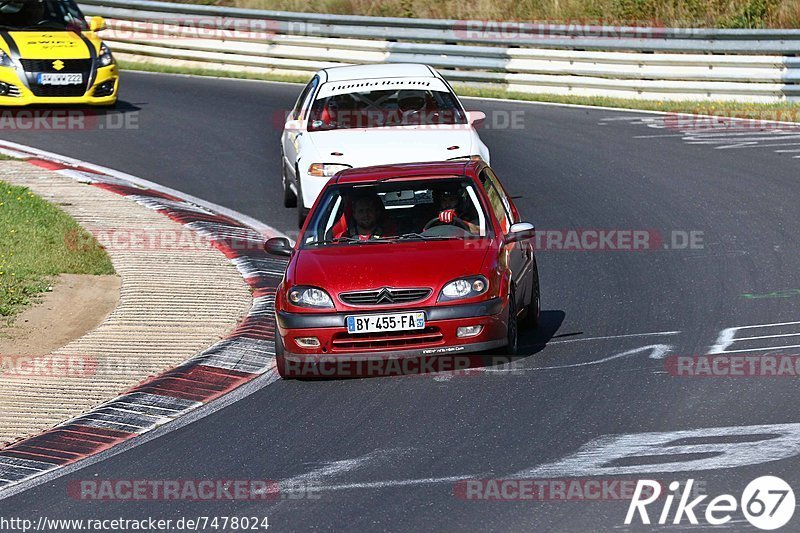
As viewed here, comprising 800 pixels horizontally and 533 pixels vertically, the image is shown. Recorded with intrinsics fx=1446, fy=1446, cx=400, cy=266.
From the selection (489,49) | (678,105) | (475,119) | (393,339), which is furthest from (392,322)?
(489,49)

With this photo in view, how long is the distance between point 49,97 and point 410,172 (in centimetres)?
1129

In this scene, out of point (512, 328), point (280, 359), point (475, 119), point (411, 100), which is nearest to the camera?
point (280, 359)

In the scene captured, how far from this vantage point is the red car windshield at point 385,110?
1562 cm

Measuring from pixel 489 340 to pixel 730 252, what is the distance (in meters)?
4.63

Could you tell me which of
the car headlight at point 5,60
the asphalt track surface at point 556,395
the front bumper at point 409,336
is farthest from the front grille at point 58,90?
the front bumper at point 409,336

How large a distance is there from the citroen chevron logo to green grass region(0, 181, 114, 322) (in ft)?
11.8

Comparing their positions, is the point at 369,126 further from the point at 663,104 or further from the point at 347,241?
the point at 663,104

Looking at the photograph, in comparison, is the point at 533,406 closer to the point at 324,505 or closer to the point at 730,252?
the point at 324,505

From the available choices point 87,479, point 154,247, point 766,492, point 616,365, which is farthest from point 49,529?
point 154,247

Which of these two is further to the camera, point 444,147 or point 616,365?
point 444,147

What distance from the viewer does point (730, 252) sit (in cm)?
1365

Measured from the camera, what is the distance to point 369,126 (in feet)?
51.0

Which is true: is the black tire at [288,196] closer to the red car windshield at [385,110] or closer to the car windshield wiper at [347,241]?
the red car windshield at [385,110]

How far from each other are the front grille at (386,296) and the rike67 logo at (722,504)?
287 centimetres
